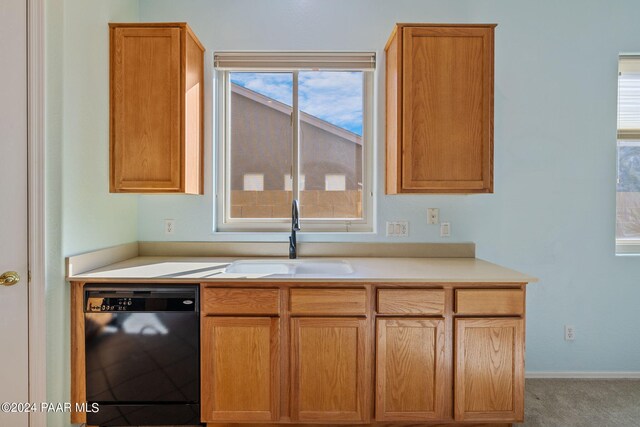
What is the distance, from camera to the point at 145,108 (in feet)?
6.97

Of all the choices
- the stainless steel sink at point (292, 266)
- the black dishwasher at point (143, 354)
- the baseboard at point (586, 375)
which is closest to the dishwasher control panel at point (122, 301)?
the black dishwasher at point (143, 354)

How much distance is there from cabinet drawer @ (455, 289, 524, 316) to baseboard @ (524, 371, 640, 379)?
3.33 ft

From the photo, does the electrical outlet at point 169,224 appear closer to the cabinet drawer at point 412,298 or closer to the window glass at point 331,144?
the window glass at point 331,144

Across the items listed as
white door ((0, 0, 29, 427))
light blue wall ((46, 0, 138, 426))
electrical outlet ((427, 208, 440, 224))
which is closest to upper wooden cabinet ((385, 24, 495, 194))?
electrical outlet ((427, 208, 440, 224))

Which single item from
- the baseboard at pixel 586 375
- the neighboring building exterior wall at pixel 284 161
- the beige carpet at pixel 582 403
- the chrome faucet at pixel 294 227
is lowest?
the beige carpet at pixel 582 403

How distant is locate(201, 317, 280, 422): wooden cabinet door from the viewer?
6.13 feet

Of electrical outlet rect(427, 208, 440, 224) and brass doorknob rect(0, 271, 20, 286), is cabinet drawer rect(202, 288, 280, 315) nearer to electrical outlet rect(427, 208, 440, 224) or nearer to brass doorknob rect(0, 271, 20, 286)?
brass doorknob rect(0, 271, 20, 286)

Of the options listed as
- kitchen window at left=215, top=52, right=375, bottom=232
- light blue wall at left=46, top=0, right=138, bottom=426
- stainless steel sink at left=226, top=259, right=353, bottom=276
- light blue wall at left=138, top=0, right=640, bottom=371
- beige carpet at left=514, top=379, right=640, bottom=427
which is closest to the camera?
light blue wall at left=46, top=0, right=138, bottom=426

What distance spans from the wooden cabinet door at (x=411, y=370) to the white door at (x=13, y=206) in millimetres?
1669

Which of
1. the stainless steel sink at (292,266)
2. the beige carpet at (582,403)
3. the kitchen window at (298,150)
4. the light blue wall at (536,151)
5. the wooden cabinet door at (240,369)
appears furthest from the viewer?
the kitchen window at (298,150)

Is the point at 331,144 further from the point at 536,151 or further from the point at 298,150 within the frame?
the point at 536,151

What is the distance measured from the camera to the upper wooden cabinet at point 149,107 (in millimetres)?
2111

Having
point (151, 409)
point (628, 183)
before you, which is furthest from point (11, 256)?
point (628, 183)

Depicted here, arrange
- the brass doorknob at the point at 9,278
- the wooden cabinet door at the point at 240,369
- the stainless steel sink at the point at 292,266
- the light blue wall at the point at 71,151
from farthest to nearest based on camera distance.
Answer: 1. the stainless steel sink at the point at 292,266
2. the wooden cabinet door at the point at 240,369
3. the light blue wall at the point at 71,151
4. the brass doorknob at the point at 9,278
